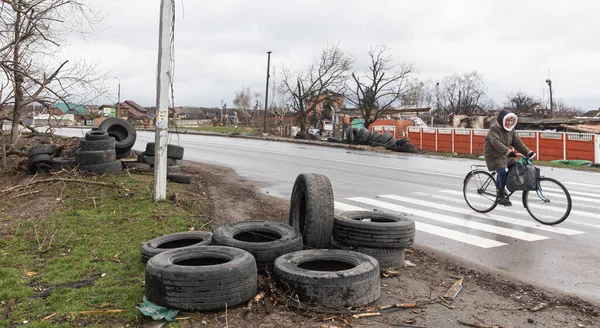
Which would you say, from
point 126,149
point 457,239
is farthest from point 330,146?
point 457,239

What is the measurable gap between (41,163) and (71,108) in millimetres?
3409

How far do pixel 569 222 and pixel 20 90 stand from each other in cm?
1471

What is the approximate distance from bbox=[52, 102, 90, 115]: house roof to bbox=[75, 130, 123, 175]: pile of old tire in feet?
10.6

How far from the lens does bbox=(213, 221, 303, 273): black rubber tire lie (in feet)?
15.4

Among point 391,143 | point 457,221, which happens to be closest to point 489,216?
point 457,221

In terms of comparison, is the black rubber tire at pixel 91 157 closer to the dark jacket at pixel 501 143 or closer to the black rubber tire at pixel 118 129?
the black rubber tire at pixel 118 129

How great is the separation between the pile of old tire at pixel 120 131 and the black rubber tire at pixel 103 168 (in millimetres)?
1281

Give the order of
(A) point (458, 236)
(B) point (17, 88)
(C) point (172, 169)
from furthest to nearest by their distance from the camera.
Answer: (B) point (17, 88)
(C) point (172, 169)
(A) point (458, 236)

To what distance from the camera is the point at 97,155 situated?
1042cm

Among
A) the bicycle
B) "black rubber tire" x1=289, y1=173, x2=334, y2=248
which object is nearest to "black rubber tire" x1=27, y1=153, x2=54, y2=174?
"black rubber tire" x1=289, y1=173, x2=334, y2=248

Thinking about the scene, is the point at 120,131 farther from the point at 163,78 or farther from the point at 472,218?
the point at 472,218

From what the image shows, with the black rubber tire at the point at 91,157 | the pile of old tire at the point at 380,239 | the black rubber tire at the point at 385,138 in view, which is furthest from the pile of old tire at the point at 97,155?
the black rubber tire at the point at 385,138

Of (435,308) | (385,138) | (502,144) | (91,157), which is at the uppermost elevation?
(385,138)

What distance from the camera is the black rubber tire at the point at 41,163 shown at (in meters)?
10.8
